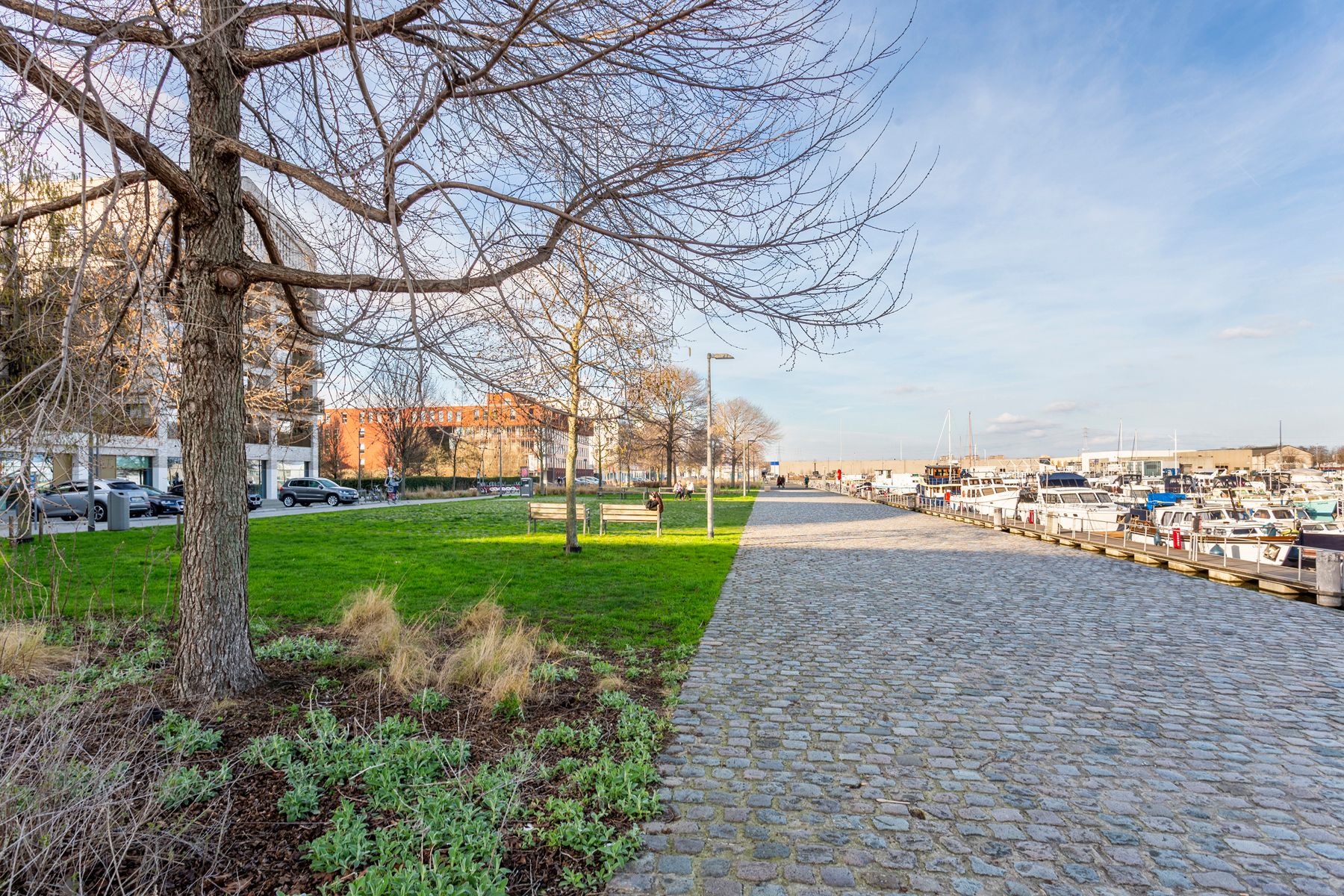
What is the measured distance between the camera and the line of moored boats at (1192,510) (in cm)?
1720

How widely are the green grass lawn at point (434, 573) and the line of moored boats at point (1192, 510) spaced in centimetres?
1155

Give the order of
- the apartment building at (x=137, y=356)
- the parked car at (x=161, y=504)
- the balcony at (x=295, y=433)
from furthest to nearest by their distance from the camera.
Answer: the parked car at (x=161, y=504), the balcony at (x=295, y=433), the apartment building at (x=137, y=356)

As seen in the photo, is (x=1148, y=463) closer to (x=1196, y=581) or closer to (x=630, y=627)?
(x=1196, y=581)

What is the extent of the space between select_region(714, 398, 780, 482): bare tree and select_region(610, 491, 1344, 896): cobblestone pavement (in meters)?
63.7

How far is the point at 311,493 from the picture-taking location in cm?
4041

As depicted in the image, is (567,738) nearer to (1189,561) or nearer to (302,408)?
(302,408)

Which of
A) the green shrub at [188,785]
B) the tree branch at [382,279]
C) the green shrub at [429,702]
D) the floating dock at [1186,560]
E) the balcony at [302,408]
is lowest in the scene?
the floating dock at [1186,560]

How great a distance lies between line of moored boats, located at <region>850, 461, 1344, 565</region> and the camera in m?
17.2

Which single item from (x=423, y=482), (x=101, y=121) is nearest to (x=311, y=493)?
(x=423, y=482)

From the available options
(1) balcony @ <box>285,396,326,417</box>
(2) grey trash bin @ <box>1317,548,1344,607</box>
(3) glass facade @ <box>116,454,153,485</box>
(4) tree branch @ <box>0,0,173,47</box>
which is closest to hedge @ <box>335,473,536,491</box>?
(3) glass facade @ <box>116,454,153,485</box>

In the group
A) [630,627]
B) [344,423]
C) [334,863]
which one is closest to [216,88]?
[344,423]

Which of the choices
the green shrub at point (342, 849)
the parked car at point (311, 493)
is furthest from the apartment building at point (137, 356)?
the parked car at point (311, 493)

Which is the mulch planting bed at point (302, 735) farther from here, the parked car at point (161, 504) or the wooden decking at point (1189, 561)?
the parked car at point (161, 504)

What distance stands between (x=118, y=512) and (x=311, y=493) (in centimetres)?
2044
